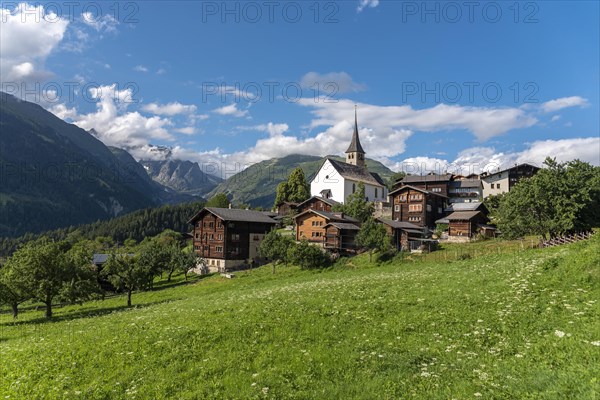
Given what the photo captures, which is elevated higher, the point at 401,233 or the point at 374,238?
the point at 401,233

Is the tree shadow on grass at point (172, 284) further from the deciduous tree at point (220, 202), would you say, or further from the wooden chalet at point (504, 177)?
the wooden chalet at point (504, 177)

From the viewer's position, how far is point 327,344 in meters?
15.7

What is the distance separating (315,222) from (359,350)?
2525 inches

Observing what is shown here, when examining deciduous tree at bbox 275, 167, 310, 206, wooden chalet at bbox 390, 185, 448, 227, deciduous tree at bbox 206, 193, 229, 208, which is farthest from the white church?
deciduous tree at bbox 206, 193, 229, 208

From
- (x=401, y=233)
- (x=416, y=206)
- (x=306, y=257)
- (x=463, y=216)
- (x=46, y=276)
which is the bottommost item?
(x=306, y=257)

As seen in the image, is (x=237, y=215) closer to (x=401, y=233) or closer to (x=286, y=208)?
(x=286, y=208)

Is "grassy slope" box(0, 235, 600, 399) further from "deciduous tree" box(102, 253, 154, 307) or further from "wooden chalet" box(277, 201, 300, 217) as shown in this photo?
"wooden chalet" box(277, 201, 300, 217)

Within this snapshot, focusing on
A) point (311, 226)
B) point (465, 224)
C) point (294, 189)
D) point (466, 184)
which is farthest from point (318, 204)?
point (466, 184)

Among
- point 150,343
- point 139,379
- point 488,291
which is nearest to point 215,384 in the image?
point 139,379

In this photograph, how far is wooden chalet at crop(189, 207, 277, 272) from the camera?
84000mm

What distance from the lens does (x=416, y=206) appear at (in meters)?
87.6

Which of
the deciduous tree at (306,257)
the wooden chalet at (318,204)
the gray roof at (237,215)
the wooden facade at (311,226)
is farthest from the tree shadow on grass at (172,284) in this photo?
the wooden chalet at (318,204)

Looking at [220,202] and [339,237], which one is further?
[220,202]

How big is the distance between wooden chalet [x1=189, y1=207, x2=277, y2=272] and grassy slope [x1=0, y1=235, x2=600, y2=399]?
203 feet
